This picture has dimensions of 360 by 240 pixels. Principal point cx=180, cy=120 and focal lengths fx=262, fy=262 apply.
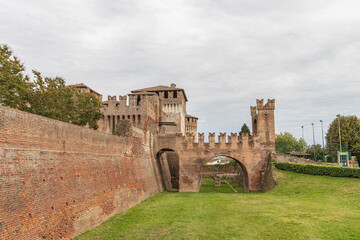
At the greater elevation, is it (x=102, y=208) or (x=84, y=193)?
(x=84, y=193)

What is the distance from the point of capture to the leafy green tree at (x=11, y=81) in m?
15.9

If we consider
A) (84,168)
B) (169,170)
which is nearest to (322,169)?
(169,170)

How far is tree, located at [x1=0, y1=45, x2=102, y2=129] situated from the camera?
16156 millimetres

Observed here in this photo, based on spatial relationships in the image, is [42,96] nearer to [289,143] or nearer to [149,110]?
[149,110]

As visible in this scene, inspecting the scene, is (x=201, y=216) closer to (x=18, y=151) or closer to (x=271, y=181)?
(x=18, y=151)

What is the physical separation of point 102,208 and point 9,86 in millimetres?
9734

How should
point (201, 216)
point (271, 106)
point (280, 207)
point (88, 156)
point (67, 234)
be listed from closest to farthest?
1. point (67, 234)
2. point (88, 156)
3. point (201, 216)
4. point (280, 207)
5. point (271, 106)

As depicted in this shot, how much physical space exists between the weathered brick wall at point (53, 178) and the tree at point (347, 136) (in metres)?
42.8

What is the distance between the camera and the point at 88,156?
13.4 m

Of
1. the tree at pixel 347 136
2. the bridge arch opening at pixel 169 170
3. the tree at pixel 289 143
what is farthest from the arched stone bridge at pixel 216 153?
the tree at pixel 289 143

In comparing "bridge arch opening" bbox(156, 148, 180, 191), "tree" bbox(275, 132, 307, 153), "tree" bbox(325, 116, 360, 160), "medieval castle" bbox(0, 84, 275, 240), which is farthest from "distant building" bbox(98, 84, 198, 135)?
"tree" bbox(275, 132, 307, 153)

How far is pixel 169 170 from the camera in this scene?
35.9m

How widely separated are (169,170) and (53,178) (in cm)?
2639

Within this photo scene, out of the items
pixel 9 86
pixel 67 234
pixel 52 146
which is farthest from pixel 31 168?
pixel 9 86
